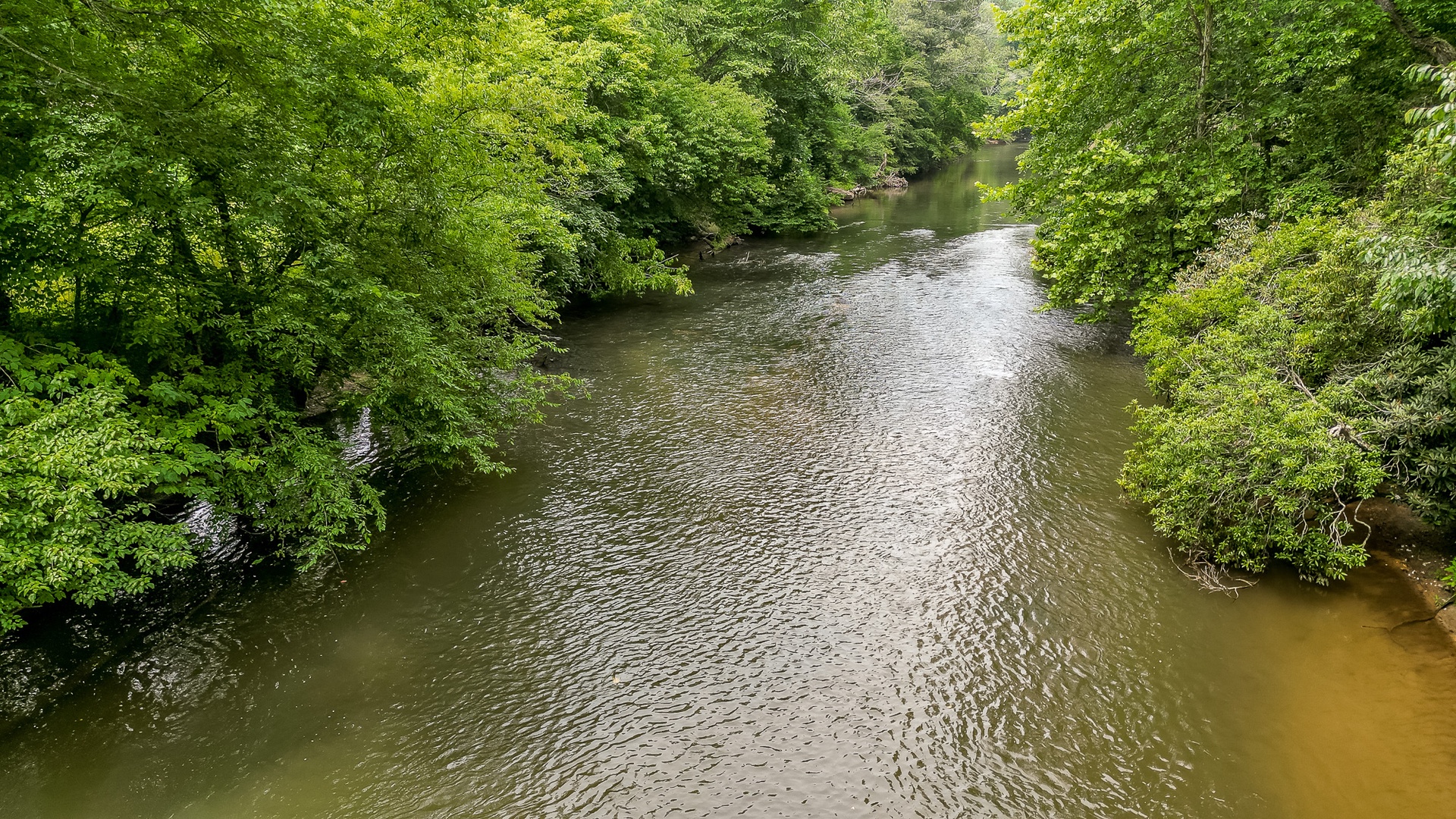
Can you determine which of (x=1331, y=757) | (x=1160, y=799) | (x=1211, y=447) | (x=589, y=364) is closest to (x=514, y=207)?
(x=589, y=364)

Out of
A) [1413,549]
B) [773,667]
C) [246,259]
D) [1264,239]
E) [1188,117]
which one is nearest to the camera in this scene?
[773,667]

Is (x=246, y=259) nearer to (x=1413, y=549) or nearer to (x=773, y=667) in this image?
(x=773, y=667)

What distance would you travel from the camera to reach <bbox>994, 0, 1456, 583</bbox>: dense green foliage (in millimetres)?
8648

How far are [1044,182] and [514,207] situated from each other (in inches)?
524

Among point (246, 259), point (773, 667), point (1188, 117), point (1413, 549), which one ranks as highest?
point (246, 259)

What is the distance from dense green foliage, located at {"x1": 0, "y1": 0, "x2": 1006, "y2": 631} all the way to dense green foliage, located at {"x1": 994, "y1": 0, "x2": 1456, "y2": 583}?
11.6m

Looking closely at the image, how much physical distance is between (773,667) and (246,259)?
30.3 ft

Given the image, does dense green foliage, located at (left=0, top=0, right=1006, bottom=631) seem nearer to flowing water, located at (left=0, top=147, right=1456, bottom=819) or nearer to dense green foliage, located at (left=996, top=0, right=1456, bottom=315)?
flowing water, located at (left=0, top=147, right=1456, bottom=819)

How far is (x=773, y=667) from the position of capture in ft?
28.7

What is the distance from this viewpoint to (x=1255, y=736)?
7.50m

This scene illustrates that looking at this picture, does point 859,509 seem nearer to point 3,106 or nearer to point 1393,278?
point 1393,278

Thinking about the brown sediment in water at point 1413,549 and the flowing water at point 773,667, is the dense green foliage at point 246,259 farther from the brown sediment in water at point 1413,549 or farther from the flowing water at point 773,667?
the brown sediment in water at point 1413,549

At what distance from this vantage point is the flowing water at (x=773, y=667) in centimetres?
709

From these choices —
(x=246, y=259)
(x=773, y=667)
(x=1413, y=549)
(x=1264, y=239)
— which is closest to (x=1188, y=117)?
(x=1264, y=239)
